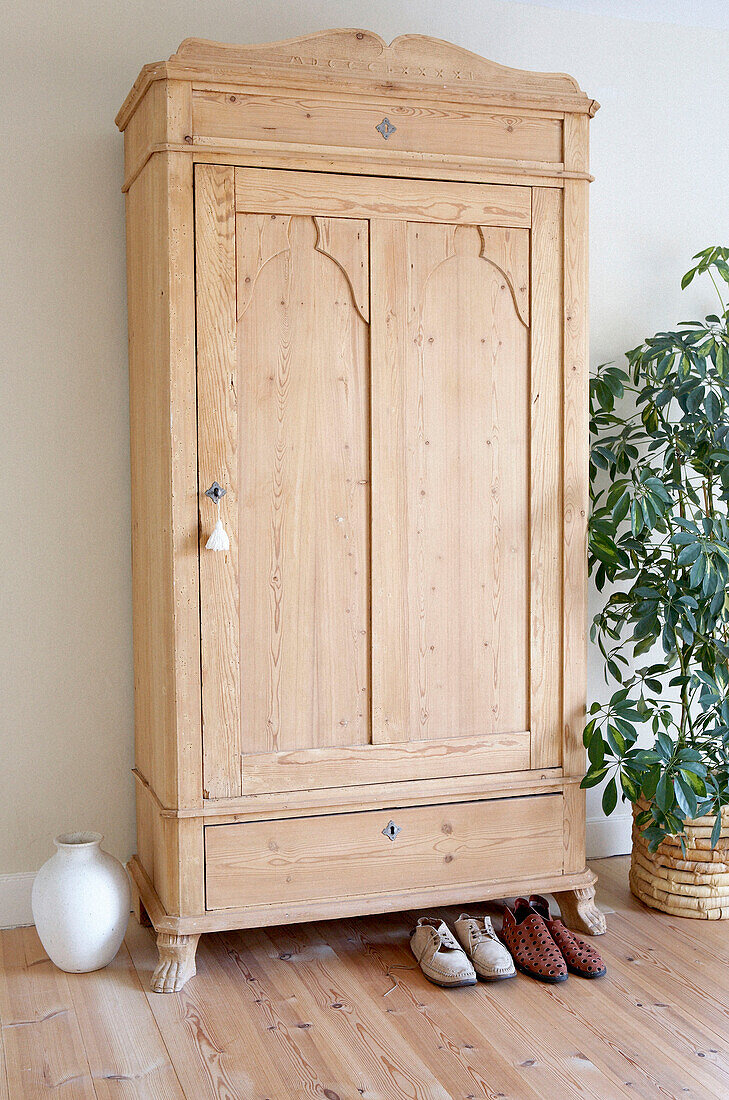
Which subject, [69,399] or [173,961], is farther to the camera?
[69,399]

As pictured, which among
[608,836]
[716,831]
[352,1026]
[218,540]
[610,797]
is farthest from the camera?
[608,836]

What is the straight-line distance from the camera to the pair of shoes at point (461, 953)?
7.81 feet

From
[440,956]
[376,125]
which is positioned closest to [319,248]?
[376,125]

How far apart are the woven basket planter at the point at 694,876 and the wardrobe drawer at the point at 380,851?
384 millimetres

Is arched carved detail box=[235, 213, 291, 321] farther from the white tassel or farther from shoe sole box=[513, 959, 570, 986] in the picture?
shoe sole box=[513, 959, 570, 986]

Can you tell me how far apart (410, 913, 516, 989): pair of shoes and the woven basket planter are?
1.88ft

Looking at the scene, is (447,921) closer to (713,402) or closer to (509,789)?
(509,789)

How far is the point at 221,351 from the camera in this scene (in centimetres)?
234

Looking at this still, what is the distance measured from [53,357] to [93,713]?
98 cm

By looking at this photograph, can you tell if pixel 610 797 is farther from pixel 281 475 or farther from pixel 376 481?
pixel 281 475

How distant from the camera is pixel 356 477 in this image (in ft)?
8.09

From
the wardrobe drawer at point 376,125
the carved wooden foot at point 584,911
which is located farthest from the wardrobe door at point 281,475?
the carved wooden foot at point 584,911

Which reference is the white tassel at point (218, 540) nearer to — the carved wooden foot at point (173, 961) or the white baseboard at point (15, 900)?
the carved wooden foot at point (173, 961)

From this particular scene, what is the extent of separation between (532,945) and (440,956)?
235mm
